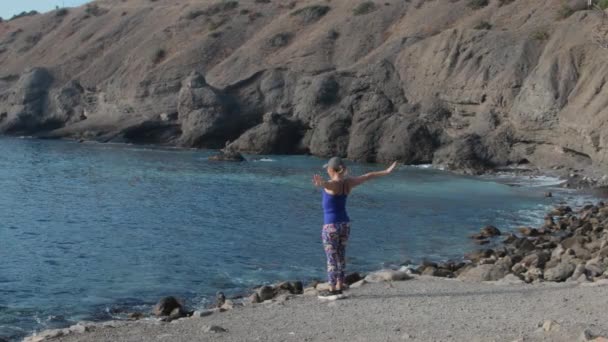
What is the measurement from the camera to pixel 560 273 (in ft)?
47.9

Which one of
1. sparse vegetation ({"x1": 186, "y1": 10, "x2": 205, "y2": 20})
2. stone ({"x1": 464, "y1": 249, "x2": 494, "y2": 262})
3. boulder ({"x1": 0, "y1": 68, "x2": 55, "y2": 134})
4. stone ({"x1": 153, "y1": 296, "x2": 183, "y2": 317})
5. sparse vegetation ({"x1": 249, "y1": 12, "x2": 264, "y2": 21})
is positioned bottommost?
stone ({"x1": 464, "y1": 249, "x2": 494, "y2": 262})

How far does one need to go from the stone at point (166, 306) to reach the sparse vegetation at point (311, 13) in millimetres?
64065

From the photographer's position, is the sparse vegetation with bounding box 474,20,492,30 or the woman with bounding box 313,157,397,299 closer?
the woman with bounding box 313,157,397,299

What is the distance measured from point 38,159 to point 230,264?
33192mm

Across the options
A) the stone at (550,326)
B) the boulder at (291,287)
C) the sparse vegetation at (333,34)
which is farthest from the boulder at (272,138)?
the stone at (550,326)

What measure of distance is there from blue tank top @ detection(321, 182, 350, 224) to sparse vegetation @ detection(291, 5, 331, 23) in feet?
217

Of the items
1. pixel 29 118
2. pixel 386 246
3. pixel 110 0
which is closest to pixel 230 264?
pixel 386 246

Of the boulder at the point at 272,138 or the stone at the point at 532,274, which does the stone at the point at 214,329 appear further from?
the boulder at the point at 272,138

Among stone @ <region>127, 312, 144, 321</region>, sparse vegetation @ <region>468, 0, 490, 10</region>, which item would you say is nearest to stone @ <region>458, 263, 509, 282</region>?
stone @ <region>127, 312, 144, 321</region>

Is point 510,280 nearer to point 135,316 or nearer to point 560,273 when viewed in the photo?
point 560,273

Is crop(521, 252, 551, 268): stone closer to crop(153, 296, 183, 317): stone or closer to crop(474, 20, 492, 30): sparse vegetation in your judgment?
crop(153, 296, 183, 317): stone

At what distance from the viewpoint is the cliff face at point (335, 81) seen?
44.5 metres

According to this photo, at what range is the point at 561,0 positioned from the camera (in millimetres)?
57000

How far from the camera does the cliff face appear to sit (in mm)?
44500
